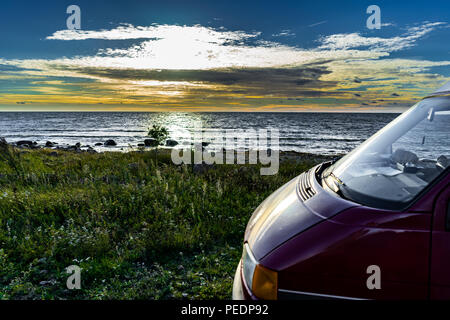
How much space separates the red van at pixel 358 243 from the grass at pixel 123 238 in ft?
→ 7.37

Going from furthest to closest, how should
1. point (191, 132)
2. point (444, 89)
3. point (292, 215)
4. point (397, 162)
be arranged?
1. point (191, 132)
2. point (397, 162)
3. point (444, 89)
4. point (292, 215)

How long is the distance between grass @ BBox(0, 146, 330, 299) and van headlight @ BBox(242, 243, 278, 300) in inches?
80.5

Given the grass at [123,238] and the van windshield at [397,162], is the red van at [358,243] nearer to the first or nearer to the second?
the van windshield at [397,162]

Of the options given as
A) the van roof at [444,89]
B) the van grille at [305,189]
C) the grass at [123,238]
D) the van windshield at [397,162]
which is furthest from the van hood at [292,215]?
the grass at [123,238]

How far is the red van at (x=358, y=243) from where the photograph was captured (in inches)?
62.7

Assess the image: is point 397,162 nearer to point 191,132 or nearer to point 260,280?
point 260,280

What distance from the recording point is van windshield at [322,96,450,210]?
1.99m

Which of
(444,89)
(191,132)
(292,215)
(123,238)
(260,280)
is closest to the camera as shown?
(260,280)

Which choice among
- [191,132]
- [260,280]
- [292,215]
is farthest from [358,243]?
[191,132]

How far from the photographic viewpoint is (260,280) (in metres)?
1.90

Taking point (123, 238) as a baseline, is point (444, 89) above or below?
above

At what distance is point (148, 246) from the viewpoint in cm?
491

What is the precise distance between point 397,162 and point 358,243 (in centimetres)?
153
